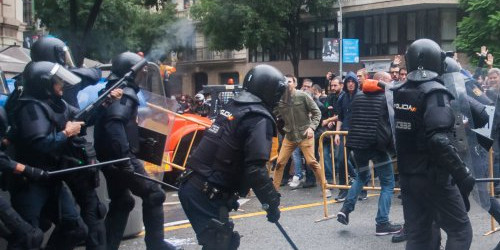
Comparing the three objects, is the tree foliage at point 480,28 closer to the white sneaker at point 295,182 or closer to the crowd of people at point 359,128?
the crowd of people at point 359,128

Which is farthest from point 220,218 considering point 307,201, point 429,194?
point 307,201

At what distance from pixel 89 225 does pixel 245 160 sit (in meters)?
1.65

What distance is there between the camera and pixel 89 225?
5582 mm

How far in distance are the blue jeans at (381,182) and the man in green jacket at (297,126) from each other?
168cm

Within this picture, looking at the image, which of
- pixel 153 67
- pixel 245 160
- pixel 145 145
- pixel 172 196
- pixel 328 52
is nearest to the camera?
pixel 245 160

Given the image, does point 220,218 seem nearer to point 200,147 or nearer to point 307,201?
point 200,147

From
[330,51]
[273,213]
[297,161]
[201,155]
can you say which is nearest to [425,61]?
[273,213]

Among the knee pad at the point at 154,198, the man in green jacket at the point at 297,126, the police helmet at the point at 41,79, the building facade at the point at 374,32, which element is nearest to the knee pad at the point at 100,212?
the knee pad at the point at 154,198

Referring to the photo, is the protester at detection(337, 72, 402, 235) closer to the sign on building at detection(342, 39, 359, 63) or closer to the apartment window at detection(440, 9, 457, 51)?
the sign on building at detection(342, 39, 359, 63)

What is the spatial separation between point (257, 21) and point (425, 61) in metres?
27.6

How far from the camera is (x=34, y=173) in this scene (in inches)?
198

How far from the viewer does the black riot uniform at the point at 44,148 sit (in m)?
5.13

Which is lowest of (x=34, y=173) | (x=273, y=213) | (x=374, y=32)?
(x=273, y=213)

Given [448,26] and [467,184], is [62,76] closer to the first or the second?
[467,184]
